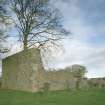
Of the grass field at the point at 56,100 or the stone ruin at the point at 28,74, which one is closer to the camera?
the grass field at the point at 56,100

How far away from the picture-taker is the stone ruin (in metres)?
30.5

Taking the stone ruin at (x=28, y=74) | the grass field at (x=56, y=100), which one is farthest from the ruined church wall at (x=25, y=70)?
the grass field at (x=56, y=100)

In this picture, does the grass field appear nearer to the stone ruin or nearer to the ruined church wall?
the ruined church wall

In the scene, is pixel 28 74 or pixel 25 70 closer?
pixel 28 74

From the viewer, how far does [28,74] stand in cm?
3058

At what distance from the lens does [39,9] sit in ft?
109

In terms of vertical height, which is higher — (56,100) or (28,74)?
(28,74)

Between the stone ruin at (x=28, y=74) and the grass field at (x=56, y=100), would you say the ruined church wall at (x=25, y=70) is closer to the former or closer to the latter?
the stone ruin at (x=28, y=74)

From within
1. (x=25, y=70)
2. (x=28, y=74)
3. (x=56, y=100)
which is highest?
(x=25, y=70)

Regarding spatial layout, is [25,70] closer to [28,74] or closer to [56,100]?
[28,74]

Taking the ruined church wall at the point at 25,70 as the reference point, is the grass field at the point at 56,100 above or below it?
below

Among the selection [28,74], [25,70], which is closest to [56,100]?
[28,74]

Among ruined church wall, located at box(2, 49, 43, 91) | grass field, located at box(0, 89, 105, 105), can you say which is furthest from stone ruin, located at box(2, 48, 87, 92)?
grass field, located at box(0, 89, 105, 105)

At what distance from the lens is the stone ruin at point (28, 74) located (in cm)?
3053
